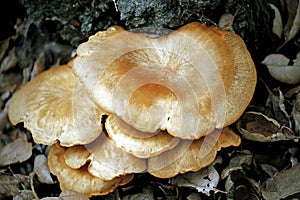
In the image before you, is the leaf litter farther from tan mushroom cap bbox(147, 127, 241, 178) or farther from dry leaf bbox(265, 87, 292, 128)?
tan mushroom cap bbox(147, 127, 241, 178)

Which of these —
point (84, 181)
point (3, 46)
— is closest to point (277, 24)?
point (84, 181)

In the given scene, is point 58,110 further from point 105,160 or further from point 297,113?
point 297,113

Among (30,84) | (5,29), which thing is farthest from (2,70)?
(30,84)

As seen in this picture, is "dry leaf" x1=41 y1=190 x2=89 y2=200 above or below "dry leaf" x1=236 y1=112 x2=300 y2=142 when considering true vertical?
below

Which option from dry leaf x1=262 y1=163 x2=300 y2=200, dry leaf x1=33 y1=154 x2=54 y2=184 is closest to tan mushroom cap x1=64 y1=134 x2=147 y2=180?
dry leaf x1=33 y1=154 x2=54 y2=184

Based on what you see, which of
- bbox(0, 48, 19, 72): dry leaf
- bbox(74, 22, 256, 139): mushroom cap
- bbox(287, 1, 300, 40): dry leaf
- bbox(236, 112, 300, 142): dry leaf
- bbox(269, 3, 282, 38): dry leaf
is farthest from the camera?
bbox(0, 48, 19, 72): dry leaf

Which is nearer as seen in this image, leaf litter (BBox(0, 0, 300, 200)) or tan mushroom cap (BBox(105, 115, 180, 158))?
tan mushroom cap (BBox(105, 115, 180, 158))

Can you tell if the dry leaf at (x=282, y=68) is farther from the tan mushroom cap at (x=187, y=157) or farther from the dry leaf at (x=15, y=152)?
the dry leaf at (x=15, y=152)
